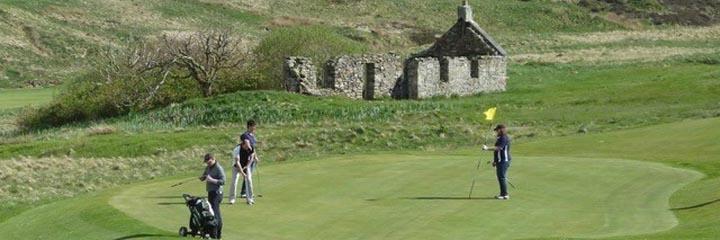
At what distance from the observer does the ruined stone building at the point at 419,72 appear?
194 feet

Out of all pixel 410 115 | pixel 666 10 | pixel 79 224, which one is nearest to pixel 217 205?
pixel 79 224

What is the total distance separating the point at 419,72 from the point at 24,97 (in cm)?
2713

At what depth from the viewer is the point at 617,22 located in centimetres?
12462

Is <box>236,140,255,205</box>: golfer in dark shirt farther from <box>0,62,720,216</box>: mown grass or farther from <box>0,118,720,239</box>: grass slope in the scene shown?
<box>0,62,720,216</box>: mown grass

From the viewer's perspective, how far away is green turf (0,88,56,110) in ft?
239

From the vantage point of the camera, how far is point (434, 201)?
28234 mm

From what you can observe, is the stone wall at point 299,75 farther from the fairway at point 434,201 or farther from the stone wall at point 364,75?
the fairway at point 434,201

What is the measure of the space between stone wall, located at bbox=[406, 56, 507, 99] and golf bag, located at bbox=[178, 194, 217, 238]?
1444 inches

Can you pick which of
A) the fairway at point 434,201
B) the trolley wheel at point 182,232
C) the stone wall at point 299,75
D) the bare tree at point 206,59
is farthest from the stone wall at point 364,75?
the trolley wheel at point 182,232

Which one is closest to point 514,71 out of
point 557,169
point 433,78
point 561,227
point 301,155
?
point 433,78

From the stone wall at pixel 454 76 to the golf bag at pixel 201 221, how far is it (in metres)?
36.7

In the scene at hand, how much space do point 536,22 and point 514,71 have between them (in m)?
51.6

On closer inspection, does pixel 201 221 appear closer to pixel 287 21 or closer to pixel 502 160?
pixel 502 160

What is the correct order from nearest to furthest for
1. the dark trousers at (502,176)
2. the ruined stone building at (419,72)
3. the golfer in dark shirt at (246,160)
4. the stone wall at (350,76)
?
the dark trousers at (502,176) < the golfer in dark shirt at (246,160) < the stone wall at (350,76) < the ruined stone building at (419,72)
